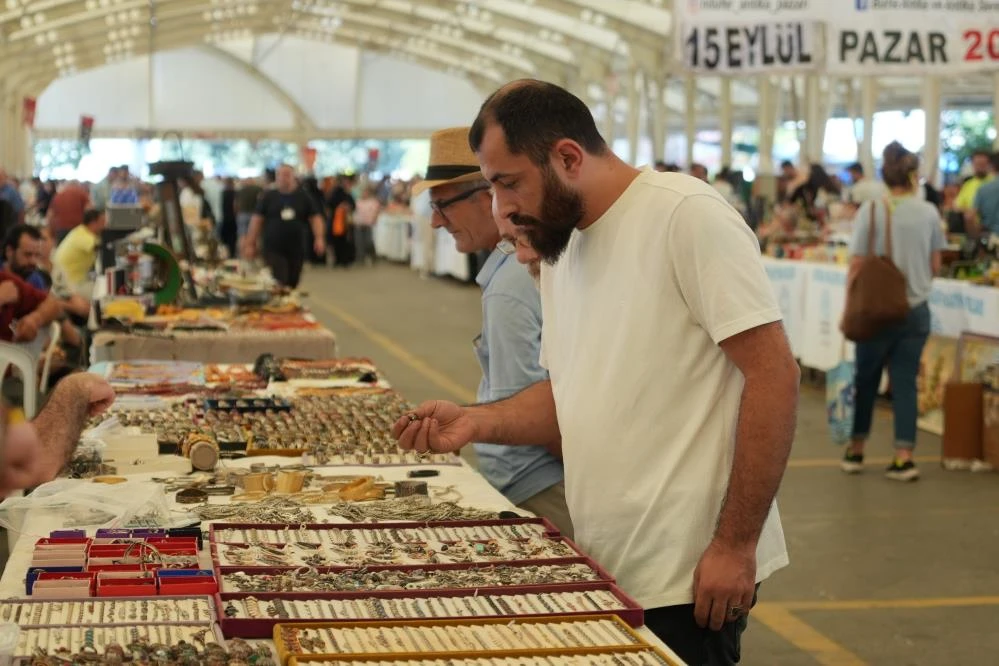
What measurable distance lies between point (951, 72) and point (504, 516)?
299 inches

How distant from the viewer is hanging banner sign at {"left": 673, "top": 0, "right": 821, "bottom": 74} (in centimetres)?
956

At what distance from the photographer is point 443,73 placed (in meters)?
46.2

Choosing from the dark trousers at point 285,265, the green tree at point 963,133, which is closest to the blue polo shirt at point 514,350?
the dark trousers at point 285,265

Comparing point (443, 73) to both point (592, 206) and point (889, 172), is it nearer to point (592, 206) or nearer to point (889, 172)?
point (889, 172)

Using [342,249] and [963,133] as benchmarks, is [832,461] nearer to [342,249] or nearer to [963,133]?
[342,249]

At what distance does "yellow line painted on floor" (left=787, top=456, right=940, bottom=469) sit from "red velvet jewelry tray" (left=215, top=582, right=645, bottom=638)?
5.58 meters

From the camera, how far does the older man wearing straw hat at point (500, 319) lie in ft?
11.2

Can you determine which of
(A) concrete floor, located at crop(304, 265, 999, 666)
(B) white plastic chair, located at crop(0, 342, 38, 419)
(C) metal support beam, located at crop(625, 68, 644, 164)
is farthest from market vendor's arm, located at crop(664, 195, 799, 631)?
(C) metal support beam, located at crop(625, 68, 644, 164)

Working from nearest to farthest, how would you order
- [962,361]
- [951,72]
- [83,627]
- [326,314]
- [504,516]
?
[83,627] → [504,516] → [962,361] → [951,72] → [326,314]

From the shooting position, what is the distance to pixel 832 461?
8055 mm

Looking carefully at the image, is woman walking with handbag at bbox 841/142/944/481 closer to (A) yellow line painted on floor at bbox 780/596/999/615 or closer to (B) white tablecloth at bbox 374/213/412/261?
(A) yellow line painted on floor at bbox 780/596/999/615

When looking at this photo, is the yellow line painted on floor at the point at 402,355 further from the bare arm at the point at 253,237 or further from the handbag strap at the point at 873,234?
the handbag strap at the point at 873,234

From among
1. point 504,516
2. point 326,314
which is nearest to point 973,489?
point 504,516

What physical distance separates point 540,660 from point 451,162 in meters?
1.80
